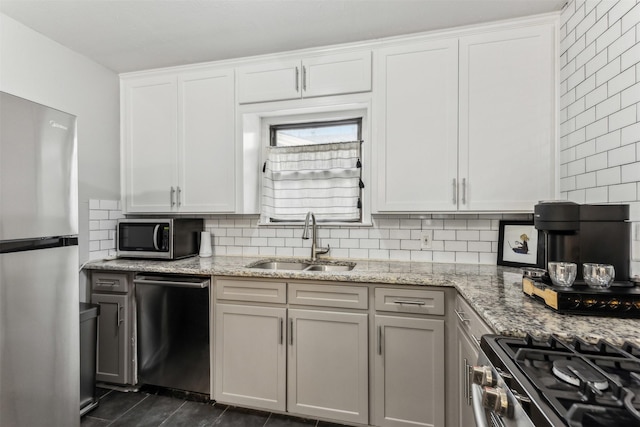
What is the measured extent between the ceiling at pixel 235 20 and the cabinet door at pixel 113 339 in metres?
1.81

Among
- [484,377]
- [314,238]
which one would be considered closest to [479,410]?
[484,377]

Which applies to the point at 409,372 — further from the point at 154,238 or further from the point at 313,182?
the point at 154,238

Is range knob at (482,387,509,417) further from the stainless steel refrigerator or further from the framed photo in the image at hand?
the stainless steel refrigerator

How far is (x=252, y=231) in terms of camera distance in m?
2.64

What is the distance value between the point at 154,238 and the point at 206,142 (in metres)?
0.83

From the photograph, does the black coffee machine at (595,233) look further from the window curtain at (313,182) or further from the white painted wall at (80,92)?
the white painted wall at (80,92)

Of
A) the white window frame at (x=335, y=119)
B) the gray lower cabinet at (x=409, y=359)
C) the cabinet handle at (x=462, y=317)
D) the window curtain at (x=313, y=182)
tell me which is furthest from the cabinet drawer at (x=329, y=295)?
the window curtain at (x=313, y=182)

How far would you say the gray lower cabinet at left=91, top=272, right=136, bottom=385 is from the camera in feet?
7.13

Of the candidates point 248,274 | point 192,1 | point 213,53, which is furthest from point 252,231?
point 192,1

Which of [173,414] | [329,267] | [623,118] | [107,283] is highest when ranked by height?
[623,118]

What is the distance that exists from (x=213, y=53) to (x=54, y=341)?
2.05 m

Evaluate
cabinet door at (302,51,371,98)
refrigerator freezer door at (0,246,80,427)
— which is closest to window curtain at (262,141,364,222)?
cabinet door at (302,51,371,98)

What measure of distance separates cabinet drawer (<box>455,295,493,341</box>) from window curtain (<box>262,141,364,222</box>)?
3.65ft

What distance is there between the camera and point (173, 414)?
6.40 feet
